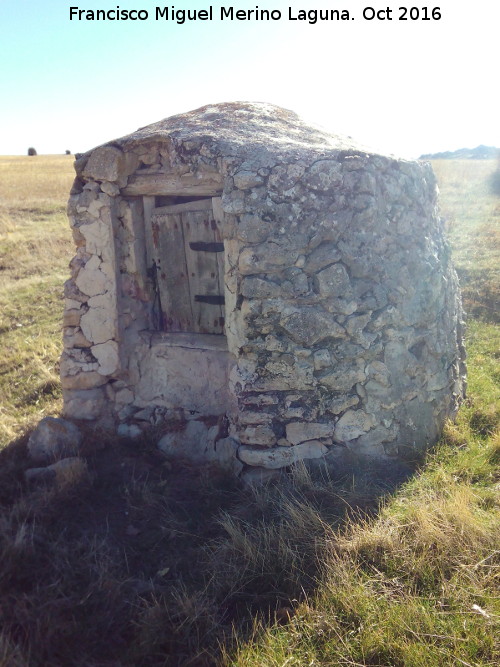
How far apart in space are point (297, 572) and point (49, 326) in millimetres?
6250

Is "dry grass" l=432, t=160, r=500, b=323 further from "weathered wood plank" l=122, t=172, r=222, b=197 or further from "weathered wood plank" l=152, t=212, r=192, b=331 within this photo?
"weathered wood plank" l=122, t=172, r=222, b=197

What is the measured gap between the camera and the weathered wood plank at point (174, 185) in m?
4.36

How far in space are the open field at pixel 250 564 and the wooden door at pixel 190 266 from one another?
3.89 ft

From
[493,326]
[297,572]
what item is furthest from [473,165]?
[297,572]

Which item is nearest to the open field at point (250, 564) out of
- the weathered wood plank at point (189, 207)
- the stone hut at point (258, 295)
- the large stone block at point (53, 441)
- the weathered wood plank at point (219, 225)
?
the large stone block at point (53, 441)

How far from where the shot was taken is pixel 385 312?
4180 millimetres

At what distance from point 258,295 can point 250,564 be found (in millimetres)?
1786

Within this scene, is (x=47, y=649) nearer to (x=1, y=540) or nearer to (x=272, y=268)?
(x=1, y=540)

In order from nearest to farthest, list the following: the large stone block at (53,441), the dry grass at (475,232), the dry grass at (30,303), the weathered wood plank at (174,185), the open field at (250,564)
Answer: the open field at (250,564) < the weathered wood plank at (174,185) < the large stone block at (53,441) < the dry grass at (30,303) < the dry grass at (475,232)

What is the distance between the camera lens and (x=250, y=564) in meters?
3.16

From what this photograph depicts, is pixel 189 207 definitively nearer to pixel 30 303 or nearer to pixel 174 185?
→ pixel 174 185

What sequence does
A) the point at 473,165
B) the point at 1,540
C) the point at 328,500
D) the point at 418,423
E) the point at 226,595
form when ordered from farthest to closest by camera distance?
1. the point at 473,165
2. the point at 418,423
3. the point at 328,500
4. the point at 1,540
5. the point at 226,595

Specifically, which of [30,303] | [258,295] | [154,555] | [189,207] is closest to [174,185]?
[189,207]

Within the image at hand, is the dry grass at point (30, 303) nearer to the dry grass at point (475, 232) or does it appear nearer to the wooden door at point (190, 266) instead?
the wooden door at point (190, 266)
